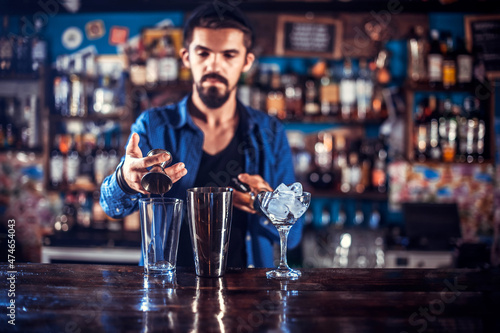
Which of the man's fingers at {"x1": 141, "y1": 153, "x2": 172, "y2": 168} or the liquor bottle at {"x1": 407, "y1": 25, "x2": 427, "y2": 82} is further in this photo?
the liquor bottle at {"x1": 407, "y1": 25, "x2": 427, "y2": 82}

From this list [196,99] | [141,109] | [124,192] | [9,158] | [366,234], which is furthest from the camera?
[9,158]

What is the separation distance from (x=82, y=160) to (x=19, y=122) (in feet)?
2.34

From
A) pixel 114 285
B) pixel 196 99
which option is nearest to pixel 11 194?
pixel 196 99

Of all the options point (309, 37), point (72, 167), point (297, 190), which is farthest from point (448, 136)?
point (72, 167)

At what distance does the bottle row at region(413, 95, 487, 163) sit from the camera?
3156mm

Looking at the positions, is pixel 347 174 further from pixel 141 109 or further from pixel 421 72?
pixel 141 109

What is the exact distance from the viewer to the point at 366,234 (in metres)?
3.09

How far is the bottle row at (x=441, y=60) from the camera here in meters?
3.16

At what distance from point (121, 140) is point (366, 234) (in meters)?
2.02

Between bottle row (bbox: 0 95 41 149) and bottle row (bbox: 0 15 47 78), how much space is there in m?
0.24

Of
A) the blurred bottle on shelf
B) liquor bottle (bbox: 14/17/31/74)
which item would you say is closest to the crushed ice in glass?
the blurred bottle on shelf

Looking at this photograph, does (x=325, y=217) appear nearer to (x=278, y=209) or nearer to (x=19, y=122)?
(x=278, y=209)

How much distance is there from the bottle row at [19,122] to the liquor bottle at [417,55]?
9.88 ft

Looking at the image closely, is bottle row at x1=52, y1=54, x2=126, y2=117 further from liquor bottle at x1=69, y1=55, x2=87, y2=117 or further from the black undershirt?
the black undershirt
